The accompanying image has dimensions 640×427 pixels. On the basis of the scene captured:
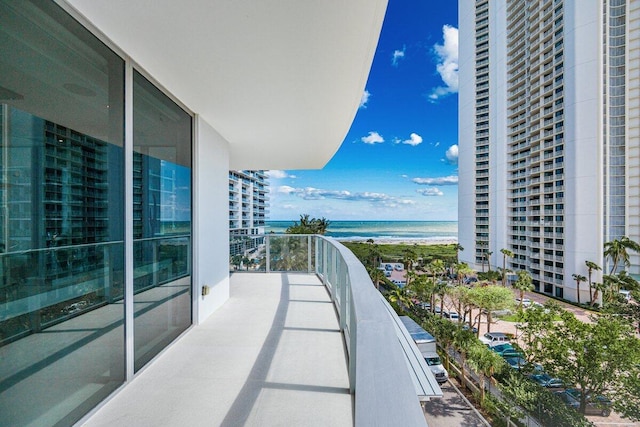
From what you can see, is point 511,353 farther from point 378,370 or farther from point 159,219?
point 378,370

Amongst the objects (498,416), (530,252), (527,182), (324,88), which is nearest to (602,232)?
(530,252)

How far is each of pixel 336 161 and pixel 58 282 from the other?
62511mm

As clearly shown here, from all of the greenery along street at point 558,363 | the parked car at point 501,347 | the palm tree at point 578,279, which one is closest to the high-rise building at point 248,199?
the parked car at point 501,347

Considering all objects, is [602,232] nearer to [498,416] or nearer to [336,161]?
[498,416]

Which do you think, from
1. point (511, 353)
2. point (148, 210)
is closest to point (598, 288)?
point (511, 353)

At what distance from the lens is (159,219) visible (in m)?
3.02

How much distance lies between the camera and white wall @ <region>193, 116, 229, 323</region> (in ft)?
12.6

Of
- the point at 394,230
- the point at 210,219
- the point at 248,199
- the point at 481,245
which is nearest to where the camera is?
the point at 210,219

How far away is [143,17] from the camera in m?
1.93

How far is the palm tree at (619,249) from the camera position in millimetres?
26016

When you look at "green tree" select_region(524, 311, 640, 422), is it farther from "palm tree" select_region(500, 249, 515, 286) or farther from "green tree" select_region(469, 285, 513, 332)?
"palm tree" select_region(500, 249, 515, 286)

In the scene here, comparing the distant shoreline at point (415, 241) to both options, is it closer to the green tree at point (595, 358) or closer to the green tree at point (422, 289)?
the green tree at point (422, 289)

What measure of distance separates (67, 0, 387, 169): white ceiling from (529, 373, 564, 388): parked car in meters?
19.6

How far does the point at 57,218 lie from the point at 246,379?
6.16ft
